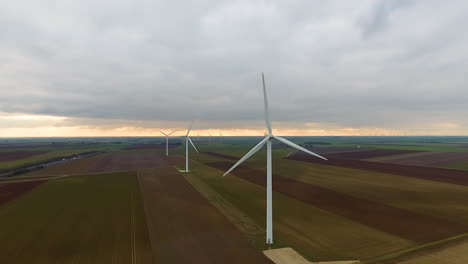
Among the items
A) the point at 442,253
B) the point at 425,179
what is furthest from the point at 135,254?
the point at 425,179

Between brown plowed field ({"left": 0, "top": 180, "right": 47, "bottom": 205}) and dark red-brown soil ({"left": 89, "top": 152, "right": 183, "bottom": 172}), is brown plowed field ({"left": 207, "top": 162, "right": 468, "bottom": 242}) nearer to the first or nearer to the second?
brown plowed field ({"left": 0, "top": 180, "right": 47, "bottom": 205})

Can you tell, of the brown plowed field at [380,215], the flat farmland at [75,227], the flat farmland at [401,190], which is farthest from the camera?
the flat farmland at [401,190]

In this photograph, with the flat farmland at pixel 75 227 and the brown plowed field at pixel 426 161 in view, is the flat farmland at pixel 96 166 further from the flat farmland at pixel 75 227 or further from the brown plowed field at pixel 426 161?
the brown plowed field at pixel 426 161

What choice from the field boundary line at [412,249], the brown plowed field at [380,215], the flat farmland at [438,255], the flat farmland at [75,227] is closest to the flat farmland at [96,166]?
the flat farmland at [75,227]

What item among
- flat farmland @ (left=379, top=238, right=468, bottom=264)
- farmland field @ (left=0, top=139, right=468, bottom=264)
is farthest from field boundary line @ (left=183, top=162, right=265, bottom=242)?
flat farmland @ (left=379, top=238, right=468, bottom=264)

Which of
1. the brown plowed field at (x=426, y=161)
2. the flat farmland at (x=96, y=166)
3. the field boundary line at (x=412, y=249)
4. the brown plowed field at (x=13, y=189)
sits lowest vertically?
the field boundary line at (x=412, y=249)

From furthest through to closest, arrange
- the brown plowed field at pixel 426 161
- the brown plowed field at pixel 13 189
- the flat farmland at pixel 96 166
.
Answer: the brown plowed field at pixel 426 161, the flat farmland at pixel 96 166, the brown plowed field at pixel 13 189

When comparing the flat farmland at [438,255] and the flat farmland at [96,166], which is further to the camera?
the flat farmland at [96,166]
